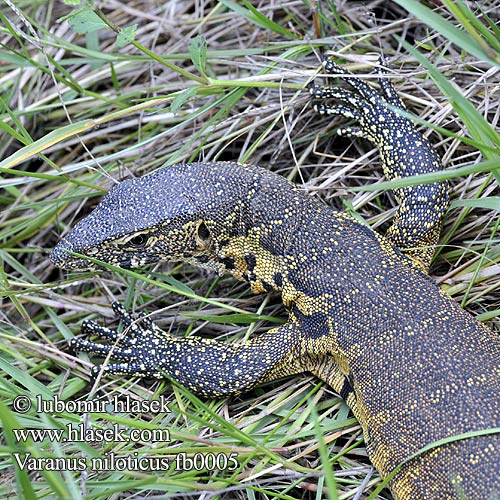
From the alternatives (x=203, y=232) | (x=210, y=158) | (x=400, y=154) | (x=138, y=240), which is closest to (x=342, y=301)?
(x=203, y=232)

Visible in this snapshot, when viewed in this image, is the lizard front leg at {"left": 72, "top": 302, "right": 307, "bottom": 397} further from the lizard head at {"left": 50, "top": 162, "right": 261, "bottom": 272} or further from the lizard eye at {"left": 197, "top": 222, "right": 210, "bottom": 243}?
the lizard eye at {"left": 197, "top": 222, "right": 210, "bottom": 243}

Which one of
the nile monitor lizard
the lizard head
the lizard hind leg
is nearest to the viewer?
the nile monitor lizard

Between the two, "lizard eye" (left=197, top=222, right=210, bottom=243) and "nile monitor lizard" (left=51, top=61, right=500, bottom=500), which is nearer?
"nile monitor lizard" (left=51, top=61, right=500, bottom=500)

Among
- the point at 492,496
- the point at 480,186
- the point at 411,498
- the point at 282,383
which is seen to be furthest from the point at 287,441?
the point at 480,186

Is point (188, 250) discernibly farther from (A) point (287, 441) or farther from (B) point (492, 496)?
(B) point (492, 496)

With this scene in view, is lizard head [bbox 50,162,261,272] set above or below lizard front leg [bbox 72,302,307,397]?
above

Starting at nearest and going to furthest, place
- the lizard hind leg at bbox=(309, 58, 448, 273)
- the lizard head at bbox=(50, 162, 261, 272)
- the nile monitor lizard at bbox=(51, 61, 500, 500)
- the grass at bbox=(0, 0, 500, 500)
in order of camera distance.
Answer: the nile monitor lizard at bbox=(51, 61, 500, 500) → the grass at bbox=(0, 0, 500, 500) → the lizard head at bbox=(50, 162, 261, 272) → the lizard hind leg at bbox=(309, 58, 448, 273)

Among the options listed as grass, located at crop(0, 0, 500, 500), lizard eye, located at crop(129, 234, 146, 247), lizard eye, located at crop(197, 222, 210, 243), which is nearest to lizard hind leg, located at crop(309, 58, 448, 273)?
grass, located at crop(0, 0, 500, 500)

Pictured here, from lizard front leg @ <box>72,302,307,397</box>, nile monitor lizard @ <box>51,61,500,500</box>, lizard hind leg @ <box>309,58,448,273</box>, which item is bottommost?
lizard front leg @ <box>72,302,307,397</box>

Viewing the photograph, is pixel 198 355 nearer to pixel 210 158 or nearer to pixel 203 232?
pixel 203 232
